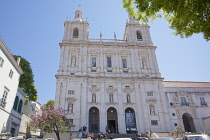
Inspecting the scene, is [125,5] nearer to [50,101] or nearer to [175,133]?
[175,133]

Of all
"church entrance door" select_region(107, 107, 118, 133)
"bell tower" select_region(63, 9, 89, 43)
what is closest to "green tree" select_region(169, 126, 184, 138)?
"church entrance door" select_region(107, 107, 118, 133)

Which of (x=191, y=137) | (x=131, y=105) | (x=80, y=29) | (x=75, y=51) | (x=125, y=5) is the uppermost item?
(x=80, y=29)

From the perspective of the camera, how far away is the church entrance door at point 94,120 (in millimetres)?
→ 27600

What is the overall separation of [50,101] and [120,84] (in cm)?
2438

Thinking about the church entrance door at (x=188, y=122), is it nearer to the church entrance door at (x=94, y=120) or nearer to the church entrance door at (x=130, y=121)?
the church entrance door at (x=130, y=121)

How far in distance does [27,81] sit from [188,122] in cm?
2984

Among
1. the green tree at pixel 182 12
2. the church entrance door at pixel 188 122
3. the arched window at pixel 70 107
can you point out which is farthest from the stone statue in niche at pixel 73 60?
the green tree at pixel 182 12

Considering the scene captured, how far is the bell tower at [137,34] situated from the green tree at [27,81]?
20.6 m

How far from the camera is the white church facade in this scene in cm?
2830

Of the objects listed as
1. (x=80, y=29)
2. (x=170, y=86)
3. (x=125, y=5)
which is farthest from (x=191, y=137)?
Answer: (x=80, y=29)

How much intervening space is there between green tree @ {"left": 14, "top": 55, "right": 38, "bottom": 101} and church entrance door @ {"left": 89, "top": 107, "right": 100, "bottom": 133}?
10889mm

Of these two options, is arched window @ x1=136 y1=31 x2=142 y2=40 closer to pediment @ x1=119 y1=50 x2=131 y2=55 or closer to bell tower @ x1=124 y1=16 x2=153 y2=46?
bell tower @ x1=124 y1=16 x2=153 y2=46

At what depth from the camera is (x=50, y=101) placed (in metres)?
46.8

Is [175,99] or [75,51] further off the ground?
[75,51]
